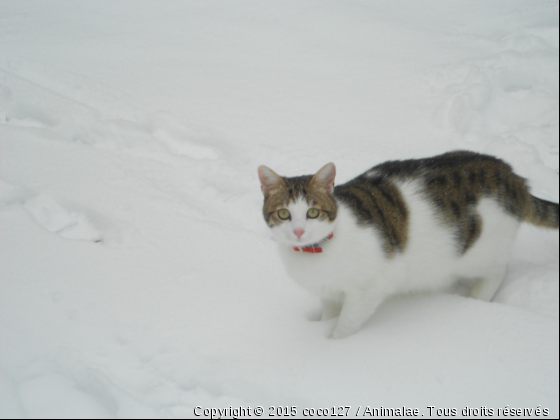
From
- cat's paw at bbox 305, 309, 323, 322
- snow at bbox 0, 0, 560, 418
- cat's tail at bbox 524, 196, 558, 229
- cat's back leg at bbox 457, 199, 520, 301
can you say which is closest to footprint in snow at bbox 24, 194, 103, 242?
snow at bbox 0, 0, 560, 418

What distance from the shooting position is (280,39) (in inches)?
148

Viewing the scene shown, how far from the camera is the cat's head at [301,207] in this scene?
5.38 ft

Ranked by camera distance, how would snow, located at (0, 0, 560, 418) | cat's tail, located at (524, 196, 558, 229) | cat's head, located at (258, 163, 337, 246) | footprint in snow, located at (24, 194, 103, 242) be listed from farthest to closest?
footprint in snow, located at (24, 194, 103, 242) < cat's tail, located at (524, 196, 558, 229) < cat's head, located at (258, 163, 337, 246) < snow, located at (0, 0, 560, 418)

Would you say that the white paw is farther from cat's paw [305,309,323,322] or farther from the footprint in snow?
the footprint in snow

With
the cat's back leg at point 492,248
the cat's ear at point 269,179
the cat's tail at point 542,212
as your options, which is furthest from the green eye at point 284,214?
the cat's tail at point 542,212

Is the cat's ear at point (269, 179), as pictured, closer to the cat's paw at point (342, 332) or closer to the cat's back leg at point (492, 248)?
the cat's paw at point (342, 332)

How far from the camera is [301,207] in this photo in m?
1.65

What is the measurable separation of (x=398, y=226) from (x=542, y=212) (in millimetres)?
709

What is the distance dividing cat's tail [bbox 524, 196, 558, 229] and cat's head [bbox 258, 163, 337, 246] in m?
0.95

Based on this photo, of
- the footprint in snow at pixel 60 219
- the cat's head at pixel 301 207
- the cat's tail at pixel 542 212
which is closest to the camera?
the cat's head at pixel 301 207

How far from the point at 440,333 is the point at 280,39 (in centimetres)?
302

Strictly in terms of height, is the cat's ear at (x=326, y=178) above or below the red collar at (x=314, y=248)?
above

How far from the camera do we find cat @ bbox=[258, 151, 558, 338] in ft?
5.64

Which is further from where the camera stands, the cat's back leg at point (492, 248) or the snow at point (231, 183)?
the cat's back leg at point (492, 248)
